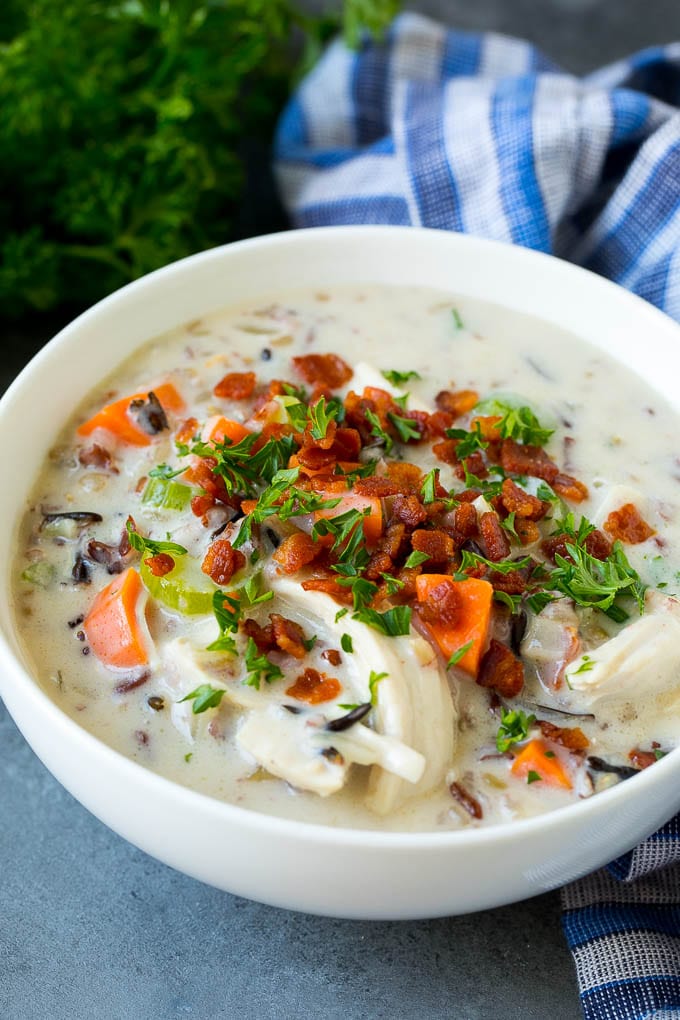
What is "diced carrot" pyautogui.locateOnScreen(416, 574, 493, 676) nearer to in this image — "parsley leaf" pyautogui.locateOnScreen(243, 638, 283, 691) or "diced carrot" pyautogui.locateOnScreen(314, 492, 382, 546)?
"diced carrot" pyautogui.locateOnScreen(314, 492, 382, 546)

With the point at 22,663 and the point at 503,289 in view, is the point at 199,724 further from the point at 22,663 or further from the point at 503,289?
the point at 503,289

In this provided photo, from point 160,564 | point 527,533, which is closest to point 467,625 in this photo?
point 527,533

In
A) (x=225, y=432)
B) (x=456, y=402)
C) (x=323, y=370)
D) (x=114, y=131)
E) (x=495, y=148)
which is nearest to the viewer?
(x=225, y=432)

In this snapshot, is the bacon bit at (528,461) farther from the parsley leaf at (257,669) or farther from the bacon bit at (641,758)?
the parsley leaf at (257,669)

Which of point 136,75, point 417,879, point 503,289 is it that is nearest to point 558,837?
point 417,879

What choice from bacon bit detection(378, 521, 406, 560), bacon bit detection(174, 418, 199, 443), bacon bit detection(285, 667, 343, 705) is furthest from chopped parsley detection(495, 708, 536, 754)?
bacon bit detection(174, 418, 199, 443)

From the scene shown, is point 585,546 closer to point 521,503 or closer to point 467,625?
point 521,503
